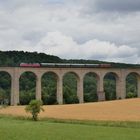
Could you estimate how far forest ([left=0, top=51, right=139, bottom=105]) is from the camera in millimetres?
85562

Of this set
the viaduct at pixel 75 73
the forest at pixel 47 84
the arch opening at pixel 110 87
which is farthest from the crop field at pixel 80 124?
the arch opening at pixel 110 87

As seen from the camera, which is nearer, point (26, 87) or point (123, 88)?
point (123, 88)

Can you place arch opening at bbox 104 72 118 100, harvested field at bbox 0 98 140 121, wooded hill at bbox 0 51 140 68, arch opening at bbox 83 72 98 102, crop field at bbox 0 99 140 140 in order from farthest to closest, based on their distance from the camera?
1. wooded hill at bbox 0 51 140 68
2. arch opening at bbox 104 72 118 100
3. arch opening at bbox 83 72 98 102
4. harvested field at bbox 0 98 140 121
5. crop field at bbox 0 99 140 140

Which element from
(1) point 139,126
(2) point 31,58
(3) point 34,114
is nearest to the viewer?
(1) point 139,126

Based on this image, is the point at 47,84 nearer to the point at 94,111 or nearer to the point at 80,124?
the point at 94,111

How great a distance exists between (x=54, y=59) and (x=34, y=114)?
7657cm

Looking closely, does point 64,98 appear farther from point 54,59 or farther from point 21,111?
point 54,59

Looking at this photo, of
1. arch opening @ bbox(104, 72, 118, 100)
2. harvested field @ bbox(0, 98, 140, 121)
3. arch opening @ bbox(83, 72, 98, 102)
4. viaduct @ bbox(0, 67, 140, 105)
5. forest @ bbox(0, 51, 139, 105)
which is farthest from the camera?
arch opening @ bbox(104, 72, 118, 100)

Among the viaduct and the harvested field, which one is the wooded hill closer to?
the viaduct

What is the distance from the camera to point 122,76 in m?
85.2

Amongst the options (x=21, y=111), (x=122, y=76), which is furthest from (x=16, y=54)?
(x=21, y=111)

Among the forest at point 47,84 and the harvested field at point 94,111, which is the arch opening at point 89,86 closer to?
the forest at point 47,84

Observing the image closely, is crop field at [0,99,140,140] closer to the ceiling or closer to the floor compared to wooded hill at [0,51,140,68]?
closer to the floor

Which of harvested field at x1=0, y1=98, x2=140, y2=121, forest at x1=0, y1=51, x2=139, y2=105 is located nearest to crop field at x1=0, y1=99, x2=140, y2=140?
harvested field at x1=0, y1=98, x2=140, y2=121
